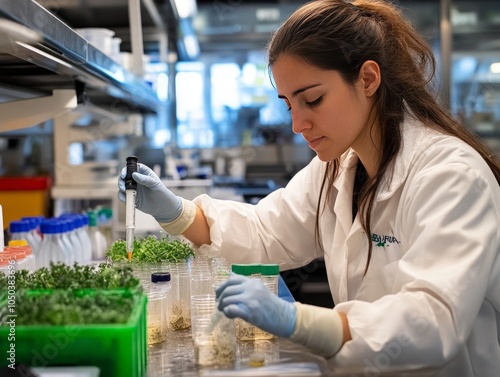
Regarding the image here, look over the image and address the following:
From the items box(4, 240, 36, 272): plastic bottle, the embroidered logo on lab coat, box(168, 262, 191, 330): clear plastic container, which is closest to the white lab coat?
the embroidered logo on lab coat

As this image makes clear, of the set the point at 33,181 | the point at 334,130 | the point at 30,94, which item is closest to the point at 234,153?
the point at 33,181

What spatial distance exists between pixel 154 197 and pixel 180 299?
1.40 feet

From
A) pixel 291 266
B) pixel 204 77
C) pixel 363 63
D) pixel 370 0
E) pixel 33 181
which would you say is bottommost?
pixel 291 266

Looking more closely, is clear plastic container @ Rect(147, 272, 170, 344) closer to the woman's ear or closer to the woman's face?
the woman's face

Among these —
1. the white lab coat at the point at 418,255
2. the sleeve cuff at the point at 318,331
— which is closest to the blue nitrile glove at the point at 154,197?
the white lab coat at the point at 418,255

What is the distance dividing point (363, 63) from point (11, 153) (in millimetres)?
2816

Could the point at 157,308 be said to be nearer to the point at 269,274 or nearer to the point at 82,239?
the point at 269,274

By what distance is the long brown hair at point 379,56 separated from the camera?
1501 millimetres

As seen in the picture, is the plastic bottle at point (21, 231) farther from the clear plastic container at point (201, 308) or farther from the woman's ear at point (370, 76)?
the woman's ear at point (370, 76)

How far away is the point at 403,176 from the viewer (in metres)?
1.48

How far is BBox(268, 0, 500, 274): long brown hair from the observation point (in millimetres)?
1501

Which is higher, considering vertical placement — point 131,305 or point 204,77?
point 204,77

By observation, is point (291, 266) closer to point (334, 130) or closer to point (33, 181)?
point (334, 130)

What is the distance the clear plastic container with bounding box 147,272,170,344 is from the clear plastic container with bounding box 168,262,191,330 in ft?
0.20
